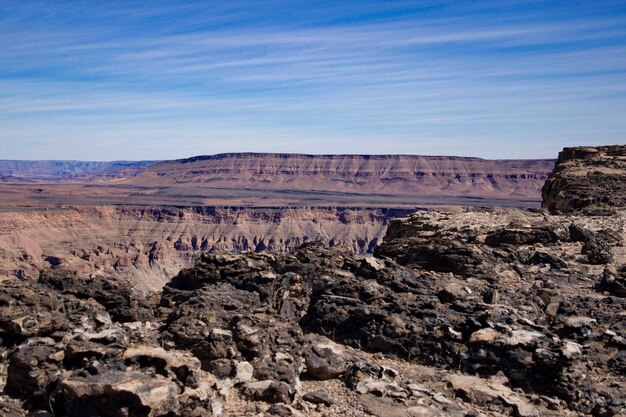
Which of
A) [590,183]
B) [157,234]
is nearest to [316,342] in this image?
[590,183]

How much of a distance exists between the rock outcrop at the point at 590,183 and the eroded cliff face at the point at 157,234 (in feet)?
313

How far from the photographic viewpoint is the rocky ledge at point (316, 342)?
9.77 m

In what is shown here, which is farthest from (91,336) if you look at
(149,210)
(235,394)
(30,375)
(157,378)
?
(149,210)

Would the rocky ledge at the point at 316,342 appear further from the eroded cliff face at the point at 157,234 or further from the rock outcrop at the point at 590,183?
the eroded cliff face at the point at 157,234

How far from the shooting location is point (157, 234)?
162875 mm

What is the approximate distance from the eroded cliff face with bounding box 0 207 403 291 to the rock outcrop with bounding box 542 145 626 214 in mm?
95326

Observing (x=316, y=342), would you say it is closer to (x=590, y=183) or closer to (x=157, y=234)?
(x=590, y=183)

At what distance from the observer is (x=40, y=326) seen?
1152 cm

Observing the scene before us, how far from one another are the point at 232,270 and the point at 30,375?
7382 mm

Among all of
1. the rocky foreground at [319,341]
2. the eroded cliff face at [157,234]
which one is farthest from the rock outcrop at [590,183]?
the eroded cliff face at [157,234]

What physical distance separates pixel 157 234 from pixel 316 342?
156507 mm

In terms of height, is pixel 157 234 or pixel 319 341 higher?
pixel 319 341

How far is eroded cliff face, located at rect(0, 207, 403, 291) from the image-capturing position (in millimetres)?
132750

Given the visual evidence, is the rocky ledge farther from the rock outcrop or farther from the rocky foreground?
the rock outcrop
